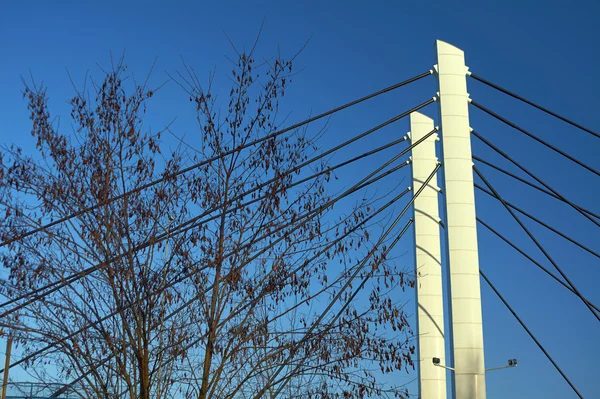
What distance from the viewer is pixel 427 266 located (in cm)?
1698

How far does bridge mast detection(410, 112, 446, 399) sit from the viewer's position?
53.5 ft

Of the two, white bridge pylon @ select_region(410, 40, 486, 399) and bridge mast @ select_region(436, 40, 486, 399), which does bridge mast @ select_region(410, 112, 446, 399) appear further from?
bridge mast @ select_region(436, 40, 486, 399)

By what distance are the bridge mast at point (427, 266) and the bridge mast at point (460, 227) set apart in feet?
7.98

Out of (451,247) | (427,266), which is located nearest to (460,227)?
(451,247)

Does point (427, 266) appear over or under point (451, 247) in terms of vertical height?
over

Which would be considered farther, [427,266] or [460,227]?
[427,266]

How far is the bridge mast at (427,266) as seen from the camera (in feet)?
53.5

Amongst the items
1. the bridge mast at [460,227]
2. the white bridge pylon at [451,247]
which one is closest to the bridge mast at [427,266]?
the white bridge pylon at [451,247]

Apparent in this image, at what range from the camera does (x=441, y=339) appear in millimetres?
16516

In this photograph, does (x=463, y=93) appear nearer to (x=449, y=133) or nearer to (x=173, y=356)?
(x=449, y=133)

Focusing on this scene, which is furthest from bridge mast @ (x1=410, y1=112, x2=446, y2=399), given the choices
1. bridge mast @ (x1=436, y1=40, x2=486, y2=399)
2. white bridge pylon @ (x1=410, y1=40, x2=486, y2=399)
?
bridge mast @ (x1=436, y1=40, x2=486, y2=399)

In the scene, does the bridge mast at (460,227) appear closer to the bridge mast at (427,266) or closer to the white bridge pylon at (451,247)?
the white bridge pylon at (451,247)

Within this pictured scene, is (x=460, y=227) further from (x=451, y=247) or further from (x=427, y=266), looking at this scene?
(x=427, y=266)

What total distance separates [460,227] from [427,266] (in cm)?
341
